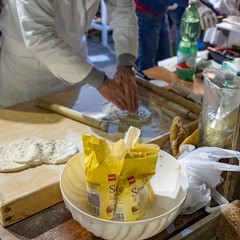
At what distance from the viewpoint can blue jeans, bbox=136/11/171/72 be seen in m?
2.45

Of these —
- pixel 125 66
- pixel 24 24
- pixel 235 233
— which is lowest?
pixel 235 233

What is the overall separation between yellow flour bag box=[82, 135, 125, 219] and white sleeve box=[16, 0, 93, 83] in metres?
A: 0.51

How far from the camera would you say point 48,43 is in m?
1.12

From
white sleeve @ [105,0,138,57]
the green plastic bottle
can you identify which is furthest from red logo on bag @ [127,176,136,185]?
the green plastic bottle

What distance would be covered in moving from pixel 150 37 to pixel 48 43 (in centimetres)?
149

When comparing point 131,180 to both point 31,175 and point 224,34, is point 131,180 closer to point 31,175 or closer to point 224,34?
point 31,175

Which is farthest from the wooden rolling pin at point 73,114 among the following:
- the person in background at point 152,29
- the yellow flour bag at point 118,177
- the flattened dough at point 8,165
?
the person in background at point 152,29

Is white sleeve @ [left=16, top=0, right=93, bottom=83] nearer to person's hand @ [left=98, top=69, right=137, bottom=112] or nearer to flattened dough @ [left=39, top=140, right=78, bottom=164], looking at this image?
person's hand @ [left=98, top=69, right=137, bottom=112]

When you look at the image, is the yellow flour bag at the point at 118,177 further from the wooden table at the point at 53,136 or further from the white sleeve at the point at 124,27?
the white sleeve at the point at 124,27

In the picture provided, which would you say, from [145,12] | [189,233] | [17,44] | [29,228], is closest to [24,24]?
[17,44]

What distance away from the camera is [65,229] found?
0.79 metres

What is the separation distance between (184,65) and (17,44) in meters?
0.67

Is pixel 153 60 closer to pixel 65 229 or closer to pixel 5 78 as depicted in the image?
pixel 5 78

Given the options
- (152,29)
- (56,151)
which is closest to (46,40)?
(56,151)
